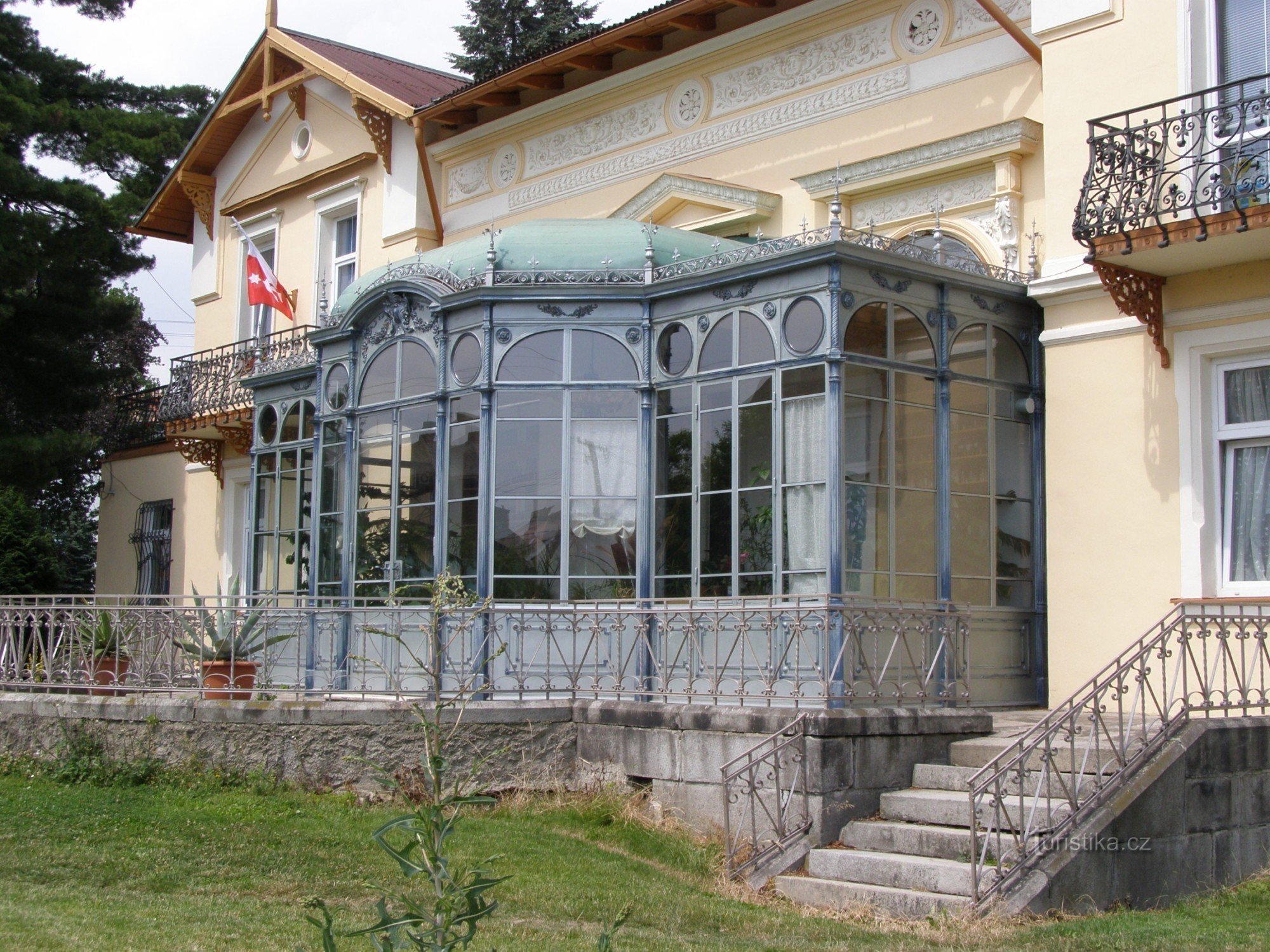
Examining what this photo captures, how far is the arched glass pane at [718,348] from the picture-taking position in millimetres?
11586

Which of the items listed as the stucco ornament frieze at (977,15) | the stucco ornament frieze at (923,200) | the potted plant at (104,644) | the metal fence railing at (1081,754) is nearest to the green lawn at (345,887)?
the metal fence railing at (1081,754)

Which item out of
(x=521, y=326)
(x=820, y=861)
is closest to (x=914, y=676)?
(x=820, y=861)

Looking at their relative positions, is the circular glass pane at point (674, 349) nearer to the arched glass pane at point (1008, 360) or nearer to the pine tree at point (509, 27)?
the arched glass pane at point (1008, 360)

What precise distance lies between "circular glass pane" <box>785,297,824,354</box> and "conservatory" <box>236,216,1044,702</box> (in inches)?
0.7

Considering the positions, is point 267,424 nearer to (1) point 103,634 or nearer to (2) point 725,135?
(1) point 103,634

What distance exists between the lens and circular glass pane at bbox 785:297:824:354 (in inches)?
429

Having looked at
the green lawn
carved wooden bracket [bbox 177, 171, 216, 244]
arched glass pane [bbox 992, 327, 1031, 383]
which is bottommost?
the green lawn

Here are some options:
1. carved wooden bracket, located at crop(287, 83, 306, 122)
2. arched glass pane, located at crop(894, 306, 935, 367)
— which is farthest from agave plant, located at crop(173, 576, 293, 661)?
carved wooden bracket, located at crop(287, 83, 306, 122)

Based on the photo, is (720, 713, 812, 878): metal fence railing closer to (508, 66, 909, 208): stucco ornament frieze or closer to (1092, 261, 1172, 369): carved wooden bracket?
(1092, 261, 1172, 369): carved wooden bracket

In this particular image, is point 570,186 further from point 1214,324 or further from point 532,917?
point 532,917

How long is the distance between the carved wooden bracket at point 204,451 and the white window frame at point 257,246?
64.3 inches

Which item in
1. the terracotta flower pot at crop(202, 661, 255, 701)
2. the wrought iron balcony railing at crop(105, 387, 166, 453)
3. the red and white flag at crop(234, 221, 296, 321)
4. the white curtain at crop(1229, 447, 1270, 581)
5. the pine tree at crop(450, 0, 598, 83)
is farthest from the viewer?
the pine tree at crop(450, 0, 598, 83)

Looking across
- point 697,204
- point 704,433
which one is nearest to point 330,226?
point 697,204

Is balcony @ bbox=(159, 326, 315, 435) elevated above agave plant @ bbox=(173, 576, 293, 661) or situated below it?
above
